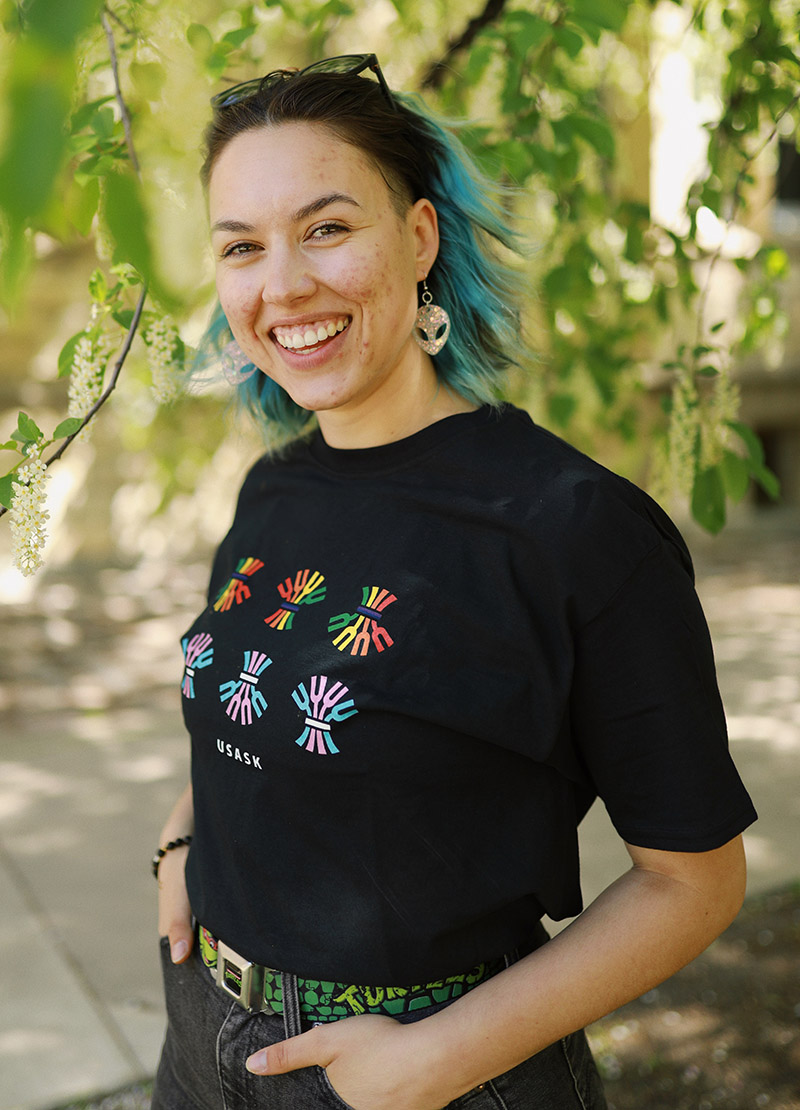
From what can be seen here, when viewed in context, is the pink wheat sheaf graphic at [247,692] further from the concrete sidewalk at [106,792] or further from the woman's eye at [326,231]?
the concrete sidewalk at [106,792]

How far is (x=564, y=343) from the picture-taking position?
282cm

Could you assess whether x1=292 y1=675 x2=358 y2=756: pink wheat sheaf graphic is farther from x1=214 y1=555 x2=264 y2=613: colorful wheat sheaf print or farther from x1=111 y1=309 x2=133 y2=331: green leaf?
x1=111 y1=309 x2=133 y2=331: green leaf

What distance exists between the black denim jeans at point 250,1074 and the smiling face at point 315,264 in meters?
0.75

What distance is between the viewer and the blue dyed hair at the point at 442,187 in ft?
4.22

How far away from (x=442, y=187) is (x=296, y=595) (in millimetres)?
597

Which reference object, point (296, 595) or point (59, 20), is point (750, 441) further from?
point (59, 20)

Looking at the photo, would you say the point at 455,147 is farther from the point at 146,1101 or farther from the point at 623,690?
the point at 146,1101

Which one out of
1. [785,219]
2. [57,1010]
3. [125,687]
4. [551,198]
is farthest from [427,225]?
[785,219]

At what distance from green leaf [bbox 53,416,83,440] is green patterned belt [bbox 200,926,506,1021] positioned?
66cm

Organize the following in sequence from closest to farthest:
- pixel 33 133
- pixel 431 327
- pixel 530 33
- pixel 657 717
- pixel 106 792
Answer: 1. pixel 33 133
2. pixel 657 717
3. pixel 431 327
4. pixel 530 33
5. pixel 106 792

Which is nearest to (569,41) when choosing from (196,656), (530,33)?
(530,33)

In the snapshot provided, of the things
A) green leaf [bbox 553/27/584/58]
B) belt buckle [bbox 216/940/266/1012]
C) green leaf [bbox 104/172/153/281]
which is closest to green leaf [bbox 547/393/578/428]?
green leaf [bbox 553/27/584/58]

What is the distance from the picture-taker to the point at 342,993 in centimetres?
121

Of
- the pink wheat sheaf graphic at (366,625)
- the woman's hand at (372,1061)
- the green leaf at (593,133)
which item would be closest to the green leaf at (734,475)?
the green leaf at (593,133)
